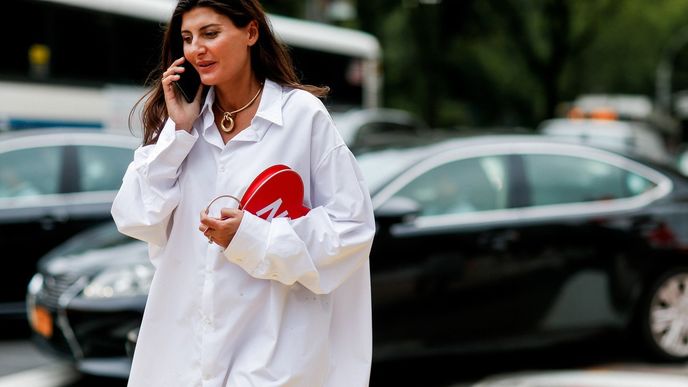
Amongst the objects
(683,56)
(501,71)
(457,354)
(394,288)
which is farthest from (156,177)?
(683,56)

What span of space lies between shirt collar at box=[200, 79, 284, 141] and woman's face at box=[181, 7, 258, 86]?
8 cm

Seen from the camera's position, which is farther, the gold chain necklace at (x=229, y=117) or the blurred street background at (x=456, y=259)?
the blurred street background at (x=456, y=259)

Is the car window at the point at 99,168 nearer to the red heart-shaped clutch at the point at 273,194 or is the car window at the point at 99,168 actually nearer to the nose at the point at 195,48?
the nose at the point at 195,48

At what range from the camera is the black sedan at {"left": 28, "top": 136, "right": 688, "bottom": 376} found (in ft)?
18.7

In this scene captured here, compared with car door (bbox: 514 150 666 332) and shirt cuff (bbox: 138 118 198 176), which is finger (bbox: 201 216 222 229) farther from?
car door (bbox: 514 150 666 332)

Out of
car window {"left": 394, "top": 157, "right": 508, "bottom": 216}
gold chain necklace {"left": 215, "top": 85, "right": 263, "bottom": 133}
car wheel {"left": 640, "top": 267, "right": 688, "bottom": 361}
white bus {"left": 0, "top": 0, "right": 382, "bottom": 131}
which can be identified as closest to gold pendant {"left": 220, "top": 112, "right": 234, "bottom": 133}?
gold chain necklace {"left": 215, "top": 85, "right": 263, "bottom": 133}

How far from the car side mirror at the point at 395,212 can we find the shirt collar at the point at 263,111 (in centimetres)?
297

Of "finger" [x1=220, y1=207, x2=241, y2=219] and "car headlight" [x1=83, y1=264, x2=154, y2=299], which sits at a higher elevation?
"finger" [x1=220, y1=207, x2=241, y2=219]

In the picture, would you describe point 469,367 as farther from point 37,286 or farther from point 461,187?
point 37,286

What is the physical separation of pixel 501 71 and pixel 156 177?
4052cm

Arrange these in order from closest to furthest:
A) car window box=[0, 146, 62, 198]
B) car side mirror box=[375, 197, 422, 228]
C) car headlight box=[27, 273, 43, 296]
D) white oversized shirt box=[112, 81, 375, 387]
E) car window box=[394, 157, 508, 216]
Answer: white oversized shirt box=[112, 81, 375, 387], car side mirror box=[375, 197, 422, 228], car window box=[394, 157, 508, 216], car headlight box=[27, 273, 43, 296], car window box=[0, 146, 62, 198]

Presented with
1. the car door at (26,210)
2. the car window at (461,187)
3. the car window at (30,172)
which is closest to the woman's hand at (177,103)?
the car window at (461,187)

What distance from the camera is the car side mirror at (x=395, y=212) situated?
18.3 ft

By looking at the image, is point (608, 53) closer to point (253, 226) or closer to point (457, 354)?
point (457, 354)
